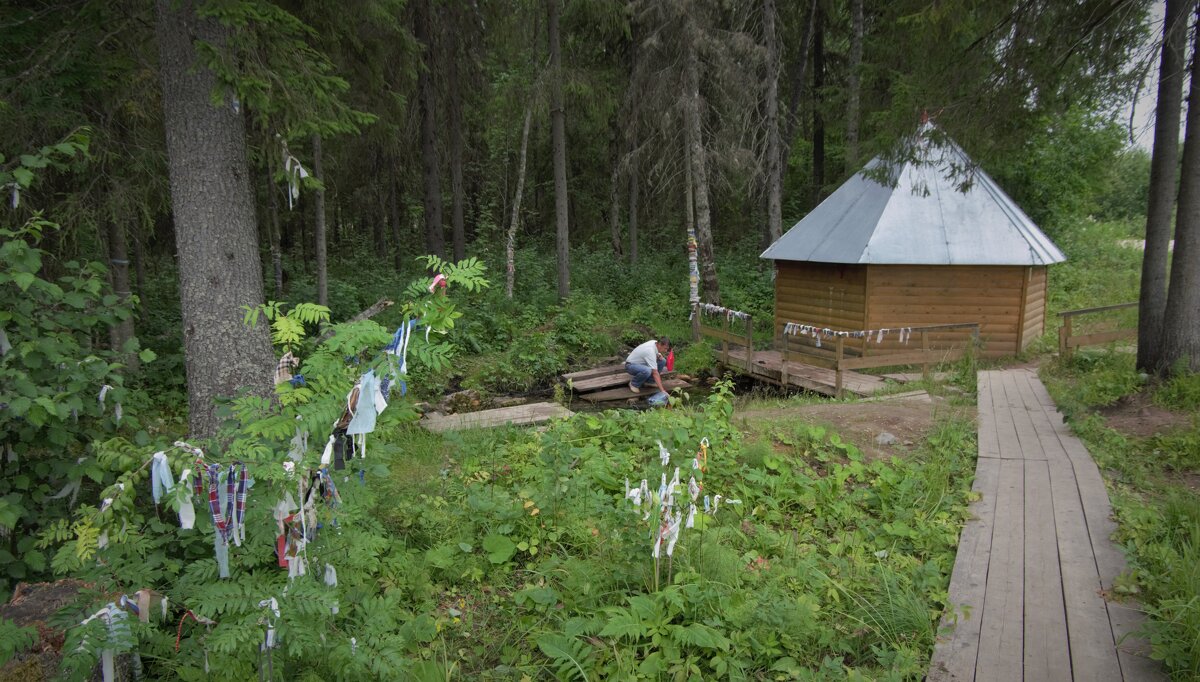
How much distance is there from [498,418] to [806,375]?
6455 millimetres

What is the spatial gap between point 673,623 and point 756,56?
1475 cm

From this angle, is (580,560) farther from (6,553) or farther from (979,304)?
(979,304)

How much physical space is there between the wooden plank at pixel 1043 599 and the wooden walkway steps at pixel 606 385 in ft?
26.8

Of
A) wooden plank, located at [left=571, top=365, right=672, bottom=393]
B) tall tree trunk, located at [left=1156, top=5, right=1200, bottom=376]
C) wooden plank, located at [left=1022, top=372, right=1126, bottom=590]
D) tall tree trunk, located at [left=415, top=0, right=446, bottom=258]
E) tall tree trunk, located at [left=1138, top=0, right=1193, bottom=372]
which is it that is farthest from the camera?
tall tree trunk, located at [left=415, top=0, right=446, bottom=258]

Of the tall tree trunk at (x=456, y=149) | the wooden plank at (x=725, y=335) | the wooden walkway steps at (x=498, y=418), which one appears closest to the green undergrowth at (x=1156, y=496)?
the wooden plank at (x=725, y=335)

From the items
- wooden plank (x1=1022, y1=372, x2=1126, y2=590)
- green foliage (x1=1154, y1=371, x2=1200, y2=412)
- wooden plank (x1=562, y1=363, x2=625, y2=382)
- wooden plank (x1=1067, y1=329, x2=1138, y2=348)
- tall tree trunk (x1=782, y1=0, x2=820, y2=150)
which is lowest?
wooden plank (x1=562, y1=363, x2=625, y2=382)

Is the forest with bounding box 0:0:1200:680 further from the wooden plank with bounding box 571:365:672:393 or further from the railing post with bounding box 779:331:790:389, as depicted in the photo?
the railing post with bounding box 779:331:790:389

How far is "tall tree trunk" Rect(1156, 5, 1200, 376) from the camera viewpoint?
8328 millimetres

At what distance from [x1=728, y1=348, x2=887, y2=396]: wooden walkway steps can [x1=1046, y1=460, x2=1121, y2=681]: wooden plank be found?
5644mm

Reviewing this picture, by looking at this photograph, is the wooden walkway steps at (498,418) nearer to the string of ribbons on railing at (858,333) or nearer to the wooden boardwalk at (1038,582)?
the wooden boardwalk at (1038,582)

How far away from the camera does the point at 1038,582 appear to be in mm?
4145

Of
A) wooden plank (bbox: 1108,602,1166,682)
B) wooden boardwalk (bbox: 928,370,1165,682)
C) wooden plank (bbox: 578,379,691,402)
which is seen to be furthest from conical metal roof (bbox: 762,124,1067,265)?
wooden plank (bbox: 1108,602,1166,682)

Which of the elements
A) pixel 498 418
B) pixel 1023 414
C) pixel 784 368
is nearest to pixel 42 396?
pixel 498 418

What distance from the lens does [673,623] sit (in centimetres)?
372
